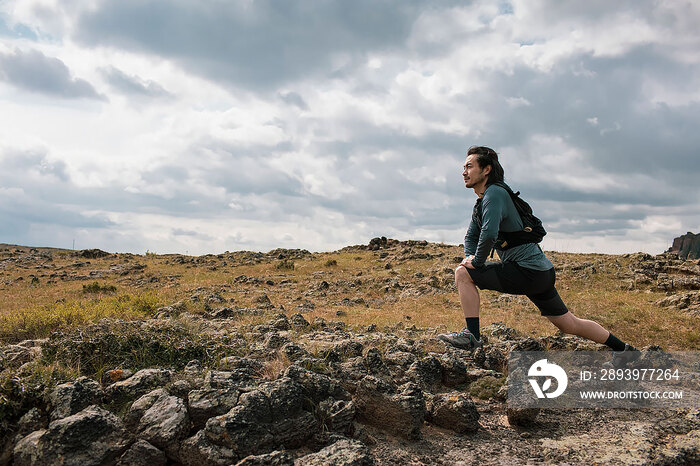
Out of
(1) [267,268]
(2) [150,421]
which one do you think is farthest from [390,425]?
(1) [267,268]

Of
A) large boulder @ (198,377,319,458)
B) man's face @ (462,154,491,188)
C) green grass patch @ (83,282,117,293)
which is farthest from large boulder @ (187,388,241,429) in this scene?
green grass patch @ (83,282,117,293)

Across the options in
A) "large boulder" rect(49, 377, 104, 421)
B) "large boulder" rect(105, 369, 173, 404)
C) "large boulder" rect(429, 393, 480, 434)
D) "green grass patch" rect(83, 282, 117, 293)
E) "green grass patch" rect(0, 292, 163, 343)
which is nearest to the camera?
"large boulder" rect(49, 377, 104, 421)

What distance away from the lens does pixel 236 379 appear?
4660 mm

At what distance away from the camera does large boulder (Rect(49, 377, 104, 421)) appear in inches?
161

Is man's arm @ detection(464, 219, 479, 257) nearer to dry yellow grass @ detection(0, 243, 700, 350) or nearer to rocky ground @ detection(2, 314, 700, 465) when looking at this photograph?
rocky ground @ detection(2, 314, 700, 465)

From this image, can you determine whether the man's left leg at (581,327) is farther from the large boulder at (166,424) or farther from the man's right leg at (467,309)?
the large boulder at (166,424)

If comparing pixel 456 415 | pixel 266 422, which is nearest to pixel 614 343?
pixel 456 415

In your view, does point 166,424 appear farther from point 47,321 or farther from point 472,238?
point 47,321

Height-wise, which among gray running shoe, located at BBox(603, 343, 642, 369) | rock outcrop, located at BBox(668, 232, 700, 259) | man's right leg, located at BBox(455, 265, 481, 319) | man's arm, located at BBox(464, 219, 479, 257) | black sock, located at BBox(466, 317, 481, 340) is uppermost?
rock outcrop, located at BBox(668, 232, 700, 259)

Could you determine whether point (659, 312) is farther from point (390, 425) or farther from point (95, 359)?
point (95, 359)

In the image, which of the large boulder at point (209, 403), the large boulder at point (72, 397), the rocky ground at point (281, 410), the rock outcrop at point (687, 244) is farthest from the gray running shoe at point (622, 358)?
the rock outcrop at point (687, 244)

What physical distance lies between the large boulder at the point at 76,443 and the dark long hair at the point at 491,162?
5029mm

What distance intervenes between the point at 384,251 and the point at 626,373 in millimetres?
25392

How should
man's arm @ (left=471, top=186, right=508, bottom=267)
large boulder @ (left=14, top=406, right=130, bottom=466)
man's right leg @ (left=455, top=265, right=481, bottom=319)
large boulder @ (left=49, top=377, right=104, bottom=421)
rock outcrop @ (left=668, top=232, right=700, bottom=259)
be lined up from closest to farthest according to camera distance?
large boulder @ (left=14, top=406, right=130, bottom=466), large boulder @ (left=49, top=377, right=104, bottom=421), man's arm @ (left=471, top=186, right=508, bottom=267), man's right leg @ (left=455, top=265, right=481, bottom=319), rock outcrop @ (left=668, top=232, right=700, bottom=259)
